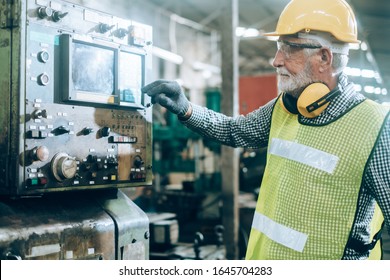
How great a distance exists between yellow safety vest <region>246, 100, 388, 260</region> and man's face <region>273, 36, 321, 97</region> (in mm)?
155

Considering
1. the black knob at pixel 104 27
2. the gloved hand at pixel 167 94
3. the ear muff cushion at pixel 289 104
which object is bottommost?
the ear muff cushion at pixel 289 104

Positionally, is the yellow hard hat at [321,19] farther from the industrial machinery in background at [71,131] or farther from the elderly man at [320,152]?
the industrial machinery in background at [71,131]

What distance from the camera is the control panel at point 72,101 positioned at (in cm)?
→ 151

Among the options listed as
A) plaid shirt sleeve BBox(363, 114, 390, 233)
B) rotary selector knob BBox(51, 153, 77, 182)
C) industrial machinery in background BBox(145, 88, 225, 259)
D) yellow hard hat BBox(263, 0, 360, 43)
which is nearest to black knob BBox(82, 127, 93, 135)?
rotary selector knob BBox(51, 153, 77, 182)

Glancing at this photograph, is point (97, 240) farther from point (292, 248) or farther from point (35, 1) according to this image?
point (35, 1)

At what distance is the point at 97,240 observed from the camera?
1727 millimetres

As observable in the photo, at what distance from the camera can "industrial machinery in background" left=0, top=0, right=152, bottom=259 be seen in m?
1.51

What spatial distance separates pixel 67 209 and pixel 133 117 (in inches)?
17.6

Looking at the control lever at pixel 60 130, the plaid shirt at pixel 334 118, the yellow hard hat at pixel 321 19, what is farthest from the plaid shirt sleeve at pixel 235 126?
the control lever at pixel 60 130

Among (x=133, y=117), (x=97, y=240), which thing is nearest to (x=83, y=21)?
(x=133, y=117)

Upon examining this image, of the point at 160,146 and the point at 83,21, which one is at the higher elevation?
the point at 83,21

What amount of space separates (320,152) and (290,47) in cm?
43

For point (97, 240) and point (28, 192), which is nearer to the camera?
point (28, 192)
